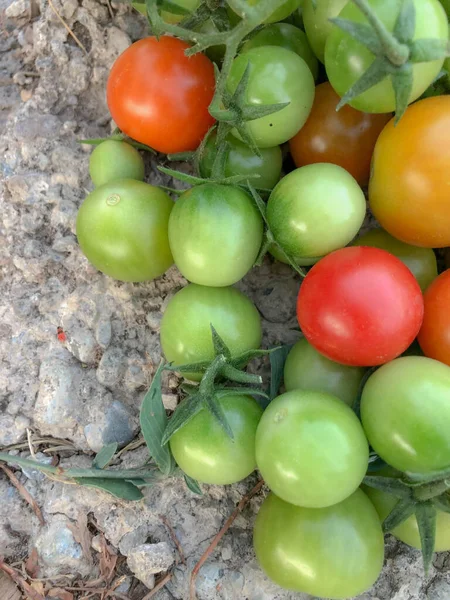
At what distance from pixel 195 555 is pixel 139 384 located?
343 millimetres

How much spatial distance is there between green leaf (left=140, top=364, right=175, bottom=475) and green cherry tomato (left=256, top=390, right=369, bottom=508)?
196 millimetres

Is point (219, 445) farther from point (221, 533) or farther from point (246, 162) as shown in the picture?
point (246, 162)

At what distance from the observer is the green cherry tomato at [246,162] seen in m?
1.10

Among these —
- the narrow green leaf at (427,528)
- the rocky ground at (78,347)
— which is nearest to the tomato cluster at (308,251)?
the narrow green leaf at (427,528)

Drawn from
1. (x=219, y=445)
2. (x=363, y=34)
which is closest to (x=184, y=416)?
(x=219, y=445)

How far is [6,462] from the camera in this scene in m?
1.14

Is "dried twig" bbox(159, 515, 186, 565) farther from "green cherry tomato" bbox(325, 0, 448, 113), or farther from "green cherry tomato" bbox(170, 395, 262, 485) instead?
"green cherry tomato" bbox(325, 0, 448, 113)

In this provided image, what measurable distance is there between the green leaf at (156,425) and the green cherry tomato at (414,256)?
1.61 ft

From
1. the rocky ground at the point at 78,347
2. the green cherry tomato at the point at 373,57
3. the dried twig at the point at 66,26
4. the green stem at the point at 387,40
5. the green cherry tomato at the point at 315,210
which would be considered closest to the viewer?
the green stem at the point at 387,40

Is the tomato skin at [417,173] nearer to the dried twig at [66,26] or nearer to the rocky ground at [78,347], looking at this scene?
the rocky ground at [78,347]

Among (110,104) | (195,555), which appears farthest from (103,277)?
(195,555)

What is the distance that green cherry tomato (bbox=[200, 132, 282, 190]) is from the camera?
1100 millimetres

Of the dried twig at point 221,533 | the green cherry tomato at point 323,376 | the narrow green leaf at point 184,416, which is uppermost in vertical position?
the narrow green leaf at point 184,416

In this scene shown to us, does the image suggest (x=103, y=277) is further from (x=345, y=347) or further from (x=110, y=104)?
(x=345, y=347)
